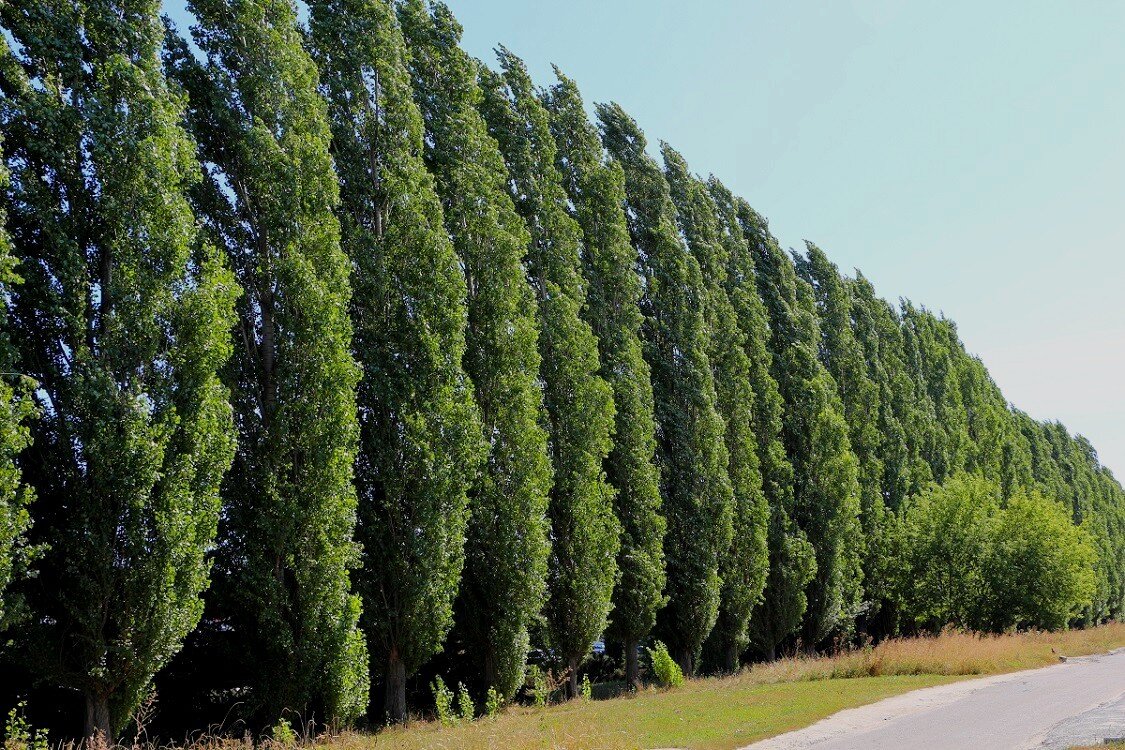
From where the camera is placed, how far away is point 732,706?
17.3 meters

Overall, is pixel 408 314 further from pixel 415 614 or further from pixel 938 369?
pixel 938 369

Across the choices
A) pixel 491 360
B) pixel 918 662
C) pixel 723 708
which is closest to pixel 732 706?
pixel 723 708

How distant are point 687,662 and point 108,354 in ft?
60.3

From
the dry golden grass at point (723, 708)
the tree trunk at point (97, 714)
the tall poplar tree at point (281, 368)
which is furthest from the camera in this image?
the tall poplar tree at point (281, 368)

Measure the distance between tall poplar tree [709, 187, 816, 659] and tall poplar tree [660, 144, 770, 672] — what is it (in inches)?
19.3

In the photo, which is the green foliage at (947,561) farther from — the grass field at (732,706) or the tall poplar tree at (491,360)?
the tall poplar tree at (491,360)

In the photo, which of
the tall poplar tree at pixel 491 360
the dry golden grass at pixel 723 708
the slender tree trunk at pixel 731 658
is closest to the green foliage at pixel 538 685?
the dry golden grass at pixel 723 708

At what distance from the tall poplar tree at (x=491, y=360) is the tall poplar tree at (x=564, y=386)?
100 cm

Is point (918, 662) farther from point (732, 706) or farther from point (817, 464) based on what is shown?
point (817, 464)

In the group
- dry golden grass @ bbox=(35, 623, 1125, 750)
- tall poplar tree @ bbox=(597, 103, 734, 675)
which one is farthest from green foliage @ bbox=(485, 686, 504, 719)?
tall poplar tree @ bbox=(597, 103, 734, 675)

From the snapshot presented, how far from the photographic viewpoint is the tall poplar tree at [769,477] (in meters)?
30.0

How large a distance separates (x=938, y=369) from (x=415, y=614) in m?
38.9

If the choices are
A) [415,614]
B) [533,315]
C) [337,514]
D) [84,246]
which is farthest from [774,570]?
[84,246]

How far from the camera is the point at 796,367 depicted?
34656mm
